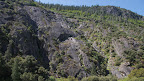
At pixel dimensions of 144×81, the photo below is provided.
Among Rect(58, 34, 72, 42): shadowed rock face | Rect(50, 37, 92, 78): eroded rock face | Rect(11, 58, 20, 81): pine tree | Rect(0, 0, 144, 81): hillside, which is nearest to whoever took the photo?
Rect(11, 58, 20, 81): pine tree

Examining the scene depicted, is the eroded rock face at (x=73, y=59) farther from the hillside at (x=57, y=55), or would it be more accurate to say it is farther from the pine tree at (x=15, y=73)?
the pine tree at (x=15, y=73)

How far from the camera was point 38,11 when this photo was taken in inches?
2840

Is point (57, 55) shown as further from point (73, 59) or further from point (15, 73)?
point (15, 73)

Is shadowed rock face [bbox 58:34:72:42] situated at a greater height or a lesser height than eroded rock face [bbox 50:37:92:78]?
greater

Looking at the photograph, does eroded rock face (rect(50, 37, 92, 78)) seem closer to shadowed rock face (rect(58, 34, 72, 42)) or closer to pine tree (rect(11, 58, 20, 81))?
shadowed rock face (rect(58, 34, 72, 42))

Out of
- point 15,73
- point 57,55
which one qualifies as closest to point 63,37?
point 57,55

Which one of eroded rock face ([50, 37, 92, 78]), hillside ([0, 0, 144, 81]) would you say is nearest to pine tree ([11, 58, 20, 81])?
hillside ([0, 0, 144, 81])

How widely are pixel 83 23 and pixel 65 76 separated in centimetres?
5641

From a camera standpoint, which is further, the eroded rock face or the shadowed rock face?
the shadowed rock face

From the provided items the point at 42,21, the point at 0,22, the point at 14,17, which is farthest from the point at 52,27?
the point at 0,22

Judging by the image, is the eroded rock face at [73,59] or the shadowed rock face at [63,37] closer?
the eroded rock face at [73,59]

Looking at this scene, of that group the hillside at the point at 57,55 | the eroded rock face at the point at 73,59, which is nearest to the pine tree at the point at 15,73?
the hillside at the point at 57,55

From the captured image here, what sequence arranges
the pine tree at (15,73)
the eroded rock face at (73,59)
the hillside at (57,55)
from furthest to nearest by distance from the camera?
the eroded rock face at (73,59) < the hillside at (57,55) < the pine tree at (15,73)

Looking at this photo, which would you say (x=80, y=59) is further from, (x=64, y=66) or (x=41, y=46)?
(x=41, y=46)
